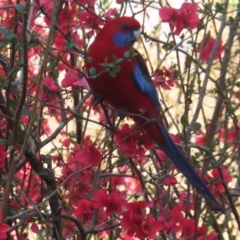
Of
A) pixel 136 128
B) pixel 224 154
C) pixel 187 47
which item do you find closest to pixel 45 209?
pixel 136 128

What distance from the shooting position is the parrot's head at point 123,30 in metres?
2.15

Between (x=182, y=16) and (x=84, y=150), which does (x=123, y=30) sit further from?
(x=84, y=150)

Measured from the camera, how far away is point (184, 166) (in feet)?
6.75

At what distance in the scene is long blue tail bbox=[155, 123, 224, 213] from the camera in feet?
6.53

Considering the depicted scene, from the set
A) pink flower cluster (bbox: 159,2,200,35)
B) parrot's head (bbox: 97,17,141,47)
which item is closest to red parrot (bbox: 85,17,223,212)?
parrot's head (bbox: 97,17,141,47)

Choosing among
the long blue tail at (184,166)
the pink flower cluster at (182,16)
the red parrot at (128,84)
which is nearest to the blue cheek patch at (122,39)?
the red parrot at (128,84)

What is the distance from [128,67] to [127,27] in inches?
5.6

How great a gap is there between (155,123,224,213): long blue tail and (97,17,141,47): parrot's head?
31cm

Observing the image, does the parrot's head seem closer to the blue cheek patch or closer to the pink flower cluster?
the blue cheek patch

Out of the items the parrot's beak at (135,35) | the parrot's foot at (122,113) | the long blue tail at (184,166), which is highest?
the parrot's beak at (135,35)

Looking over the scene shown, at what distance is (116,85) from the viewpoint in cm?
212

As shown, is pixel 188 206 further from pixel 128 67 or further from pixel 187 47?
pixel 187 47

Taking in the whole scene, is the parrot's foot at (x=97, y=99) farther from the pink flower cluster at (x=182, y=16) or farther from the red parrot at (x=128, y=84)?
the pink flower cluster at (x=182, y=16)

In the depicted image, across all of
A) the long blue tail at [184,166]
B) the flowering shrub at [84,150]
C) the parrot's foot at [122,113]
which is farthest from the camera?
the parrot's foot at [122,113]
